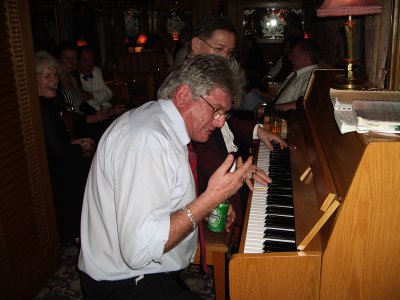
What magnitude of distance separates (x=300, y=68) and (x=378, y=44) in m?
1.82

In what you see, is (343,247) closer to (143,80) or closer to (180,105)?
(180,105)

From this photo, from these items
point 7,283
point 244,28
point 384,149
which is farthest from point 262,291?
point 244,28

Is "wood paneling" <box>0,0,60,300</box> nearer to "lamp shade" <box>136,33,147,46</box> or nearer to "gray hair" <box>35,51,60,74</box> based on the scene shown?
"gray hair" <box>35,51,60,74</box>

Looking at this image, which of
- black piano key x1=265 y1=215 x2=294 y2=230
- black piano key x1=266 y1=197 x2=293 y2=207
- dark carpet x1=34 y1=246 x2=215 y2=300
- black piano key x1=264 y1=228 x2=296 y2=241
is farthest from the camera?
dark carpet x1=34 y1=246 x2=215 y2=300

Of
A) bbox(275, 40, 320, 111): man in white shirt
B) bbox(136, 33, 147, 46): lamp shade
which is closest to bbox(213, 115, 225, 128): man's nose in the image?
bbox(275, 40, 320, 111): man in white shirt

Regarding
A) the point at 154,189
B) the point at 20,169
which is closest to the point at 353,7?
the point at 154,189

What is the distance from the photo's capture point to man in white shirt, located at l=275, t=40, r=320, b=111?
15.3ft

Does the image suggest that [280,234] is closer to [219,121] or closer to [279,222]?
[279,222]

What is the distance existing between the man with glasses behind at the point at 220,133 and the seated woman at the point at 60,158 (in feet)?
3.96

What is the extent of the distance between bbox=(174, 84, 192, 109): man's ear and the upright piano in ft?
2.19

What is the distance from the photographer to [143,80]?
837cm

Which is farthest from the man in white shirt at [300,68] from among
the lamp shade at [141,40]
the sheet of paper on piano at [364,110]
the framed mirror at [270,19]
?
the framed mirror at [270,19]

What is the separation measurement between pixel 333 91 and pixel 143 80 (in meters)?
6.81

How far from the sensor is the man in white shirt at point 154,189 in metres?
1.27
